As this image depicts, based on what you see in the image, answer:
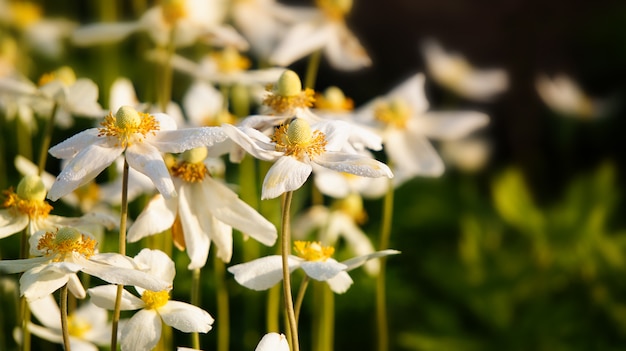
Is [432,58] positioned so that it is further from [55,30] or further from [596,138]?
[55,30]

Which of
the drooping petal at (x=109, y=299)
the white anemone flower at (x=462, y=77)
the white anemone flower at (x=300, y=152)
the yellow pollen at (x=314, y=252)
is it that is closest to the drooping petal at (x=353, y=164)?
the white anemone flower at (x=300, y=152)

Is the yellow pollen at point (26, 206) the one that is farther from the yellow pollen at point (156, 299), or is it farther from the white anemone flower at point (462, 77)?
the white anemone flower at point (462, 77)

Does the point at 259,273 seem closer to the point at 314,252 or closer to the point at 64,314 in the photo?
the point at 314,252

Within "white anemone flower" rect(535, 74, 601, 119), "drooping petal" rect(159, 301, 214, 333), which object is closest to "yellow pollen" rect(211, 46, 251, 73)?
"drooping petal" rect(159, 301, 214, 333)

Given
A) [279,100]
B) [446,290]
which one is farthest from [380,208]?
[279,100]

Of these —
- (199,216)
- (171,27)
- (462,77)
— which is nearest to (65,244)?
(199,216)

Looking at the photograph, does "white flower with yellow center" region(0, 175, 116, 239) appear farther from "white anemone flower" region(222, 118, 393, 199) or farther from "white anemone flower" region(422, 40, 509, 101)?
"white anemone flower" region(422, 40, 509, 101)
